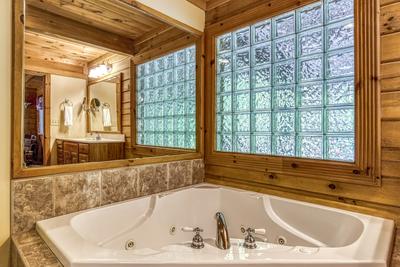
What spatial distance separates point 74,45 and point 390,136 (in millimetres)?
1909

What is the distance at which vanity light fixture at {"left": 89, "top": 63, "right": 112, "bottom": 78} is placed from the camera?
165 cm

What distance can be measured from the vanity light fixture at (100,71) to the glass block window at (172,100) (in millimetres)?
403

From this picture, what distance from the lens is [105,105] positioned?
1.73 m

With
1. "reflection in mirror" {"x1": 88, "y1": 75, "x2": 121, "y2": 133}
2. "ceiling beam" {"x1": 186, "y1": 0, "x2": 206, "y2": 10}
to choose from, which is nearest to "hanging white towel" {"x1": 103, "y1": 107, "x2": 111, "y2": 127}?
"reflection in mirror" {"x1": 88, "y1": 75, "x2": 121, "y2": 133}

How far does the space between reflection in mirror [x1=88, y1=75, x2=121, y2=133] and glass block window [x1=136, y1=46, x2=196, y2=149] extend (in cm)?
31

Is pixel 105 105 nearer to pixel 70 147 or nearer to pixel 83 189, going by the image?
pixel 70 147

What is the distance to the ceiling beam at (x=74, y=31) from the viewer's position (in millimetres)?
1367

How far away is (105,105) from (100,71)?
0.23 metres

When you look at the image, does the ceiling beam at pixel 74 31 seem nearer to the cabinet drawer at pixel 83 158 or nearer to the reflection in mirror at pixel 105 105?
the reflection in mirror at pixel 105 105

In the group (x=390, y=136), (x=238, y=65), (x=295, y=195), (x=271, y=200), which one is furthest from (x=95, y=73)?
(x=390, y=136)

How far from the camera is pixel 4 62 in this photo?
1203 mm

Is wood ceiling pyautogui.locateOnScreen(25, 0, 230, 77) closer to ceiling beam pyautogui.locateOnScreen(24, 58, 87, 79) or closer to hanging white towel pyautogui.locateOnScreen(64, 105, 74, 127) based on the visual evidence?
ceiling beam pyautogui.locateOnScreen(24, 58, 87, 79)

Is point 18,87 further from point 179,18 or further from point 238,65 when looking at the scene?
point 238,65

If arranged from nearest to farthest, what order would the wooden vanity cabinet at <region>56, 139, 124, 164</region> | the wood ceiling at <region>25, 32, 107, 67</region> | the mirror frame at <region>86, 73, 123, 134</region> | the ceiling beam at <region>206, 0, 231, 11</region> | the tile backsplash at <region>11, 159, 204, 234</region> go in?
the tile backsplash at <region>11, 159, 204, 234</region> < the wood ceiling at <region>25, 32, 107, 67</region> < the wooden vanity cabinet at <region>56, 139, 124, 164</region> < the mirror frame at <region>86, 73, 123, 134</region> < the ceiling beam at <region>206, 0, 231, 11</region>
